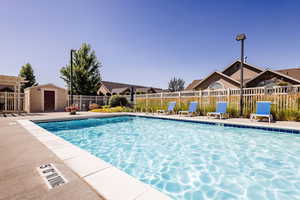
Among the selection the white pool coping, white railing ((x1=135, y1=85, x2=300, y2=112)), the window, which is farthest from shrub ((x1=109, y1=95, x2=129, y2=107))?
the white pool coping

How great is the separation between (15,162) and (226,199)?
11.5 ft

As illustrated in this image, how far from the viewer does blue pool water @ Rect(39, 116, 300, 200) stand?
228cm

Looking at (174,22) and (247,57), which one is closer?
(174,22)

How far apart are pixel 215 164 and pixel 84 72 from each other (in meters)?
21.1

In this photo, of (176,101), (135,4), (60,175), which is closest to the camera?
(60,175)

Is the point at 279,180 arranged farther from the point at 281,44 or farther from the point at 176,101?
the point at 281,44

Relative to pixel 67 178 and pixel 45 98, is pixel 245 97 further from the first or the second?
pixel 45 98

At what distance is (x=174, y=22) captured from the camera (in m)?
11.6

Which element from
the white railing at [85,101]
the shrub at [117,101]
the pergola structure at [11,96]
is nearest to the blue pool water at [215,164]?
the shrub at [117,101]

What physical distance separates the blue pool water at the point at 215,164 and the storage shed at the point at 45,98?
12.1 m

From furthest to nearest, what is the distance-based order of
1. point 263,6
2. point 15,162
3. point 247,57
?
1. point 247,57
2. point 263,6
3. point 15,162

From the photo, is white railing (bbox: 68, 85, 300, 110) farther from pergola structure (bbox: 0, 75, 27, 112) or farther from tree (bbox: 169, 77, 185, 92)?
tree (bbox: 169, 77, 185, 92)

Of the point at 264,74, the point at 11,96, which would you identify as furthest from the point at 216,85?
the point at 11,96

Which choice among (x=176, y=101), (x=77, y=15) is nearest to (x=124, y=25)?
(x=77, y=15)
